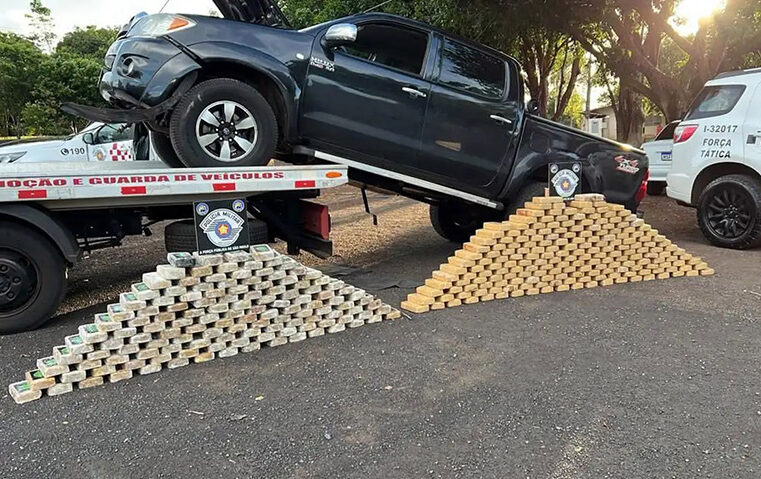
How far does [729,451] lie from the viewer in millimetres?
2590

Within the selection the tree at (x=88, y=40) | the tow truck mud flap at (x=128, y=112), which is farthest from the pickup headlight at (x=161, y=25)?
Answer: the tree at (x=88, y=40)

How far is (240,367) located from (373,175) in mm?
2375

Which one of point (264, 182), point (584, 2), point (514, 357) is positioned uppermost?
point (584, 2)

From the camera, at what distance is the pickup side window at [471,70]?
532cm

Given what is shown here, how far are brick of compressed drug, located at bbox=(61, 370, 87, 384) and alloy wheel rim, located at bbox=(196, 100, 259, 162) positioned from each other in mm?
1844

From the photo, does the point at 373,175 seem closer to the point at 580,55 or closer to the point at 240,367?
the point at 240,367

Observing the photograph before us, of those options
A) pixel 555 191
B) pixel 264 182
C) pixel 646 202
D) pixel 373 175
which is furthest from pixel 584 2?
pixel 264 182

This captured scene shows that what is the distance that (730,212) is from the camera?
281 inches

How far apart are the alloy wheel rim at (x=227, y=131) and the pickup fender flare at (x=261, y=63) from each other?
0.33m

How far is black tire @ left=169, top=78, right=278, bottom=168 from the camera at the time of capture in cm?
426

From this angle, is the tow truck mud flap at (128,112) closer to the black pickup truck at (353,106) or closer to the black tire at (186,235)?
the black pickup truck at (353,106)

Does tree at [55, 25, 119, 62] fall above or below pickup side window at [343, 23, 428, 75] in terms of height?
above

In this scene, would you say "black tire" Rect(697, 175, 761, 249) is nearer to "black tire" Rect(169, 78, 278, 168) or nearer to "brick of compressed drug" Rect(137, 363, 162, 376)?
"black tire" Rect(169, 78, 278, 168)

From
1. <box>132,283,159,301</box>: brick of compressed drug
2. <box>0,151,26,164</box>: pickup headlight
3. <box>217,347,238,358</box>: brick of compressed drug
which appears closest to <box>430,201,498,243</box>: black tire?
<box>217,347,238,358</box>: brick of compressed drug
